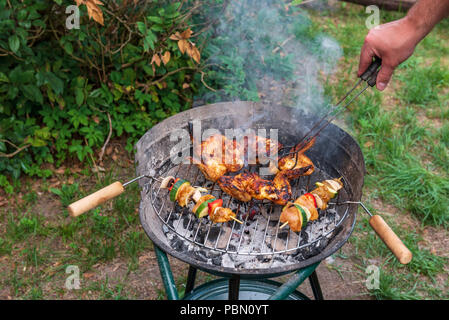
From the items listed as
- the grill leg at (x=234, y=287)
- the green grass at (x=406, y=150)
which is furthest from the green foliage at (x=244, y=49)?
the grill leg at (x=234, y=287)

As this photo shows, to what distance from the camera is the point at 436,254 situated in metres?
3.71

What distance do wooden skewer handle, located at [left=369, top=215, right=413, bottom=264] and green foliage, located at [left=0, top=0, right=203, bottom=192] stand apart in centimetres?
234

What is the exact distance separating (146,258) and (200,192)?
1353 millimetres

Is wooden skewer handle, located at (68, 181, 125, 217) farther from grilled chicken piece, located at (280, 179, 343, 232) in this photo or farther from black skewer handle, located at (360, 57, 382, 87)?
black skewer handle, located at (360, 57, 382, 87)

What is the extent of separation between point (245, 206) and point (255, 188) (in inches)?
11.0

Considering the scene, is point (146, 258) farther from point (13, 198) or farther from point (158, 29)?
point (158, 29)

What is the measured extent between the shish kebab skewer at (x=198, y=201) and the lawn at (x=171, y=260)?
1.27 metres

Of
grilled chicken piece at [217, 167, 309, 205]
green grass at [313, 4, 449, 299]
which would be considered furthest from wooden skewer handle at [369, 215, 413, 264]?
green grass at [313, 4, 449, 299]

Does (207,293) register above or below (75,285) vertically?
above

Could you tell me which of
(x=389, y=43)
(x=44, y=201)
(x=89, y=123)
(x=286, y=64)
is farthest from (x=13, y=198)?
(x=389, y=43)

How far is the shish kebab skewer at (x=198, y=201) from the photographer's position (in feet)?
7.98

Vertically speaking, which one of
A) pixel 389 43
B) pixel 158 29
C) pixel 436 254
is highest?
pixel 389 43
